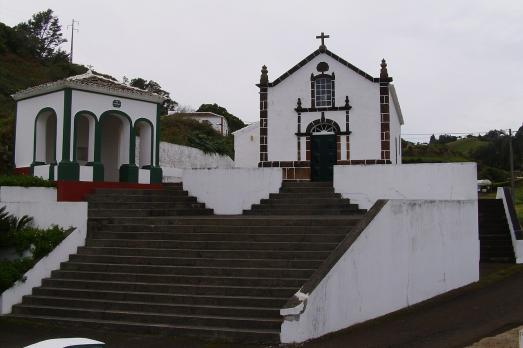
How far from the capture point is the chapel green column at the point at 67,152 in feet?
43.1

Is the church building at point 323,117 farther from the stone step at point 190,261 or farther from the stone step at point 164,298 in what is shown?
the stone step at point 164,298

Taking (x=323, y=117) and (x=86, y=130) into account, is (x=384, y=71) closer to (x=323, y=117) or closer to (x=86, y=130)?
(x=323, y=117)

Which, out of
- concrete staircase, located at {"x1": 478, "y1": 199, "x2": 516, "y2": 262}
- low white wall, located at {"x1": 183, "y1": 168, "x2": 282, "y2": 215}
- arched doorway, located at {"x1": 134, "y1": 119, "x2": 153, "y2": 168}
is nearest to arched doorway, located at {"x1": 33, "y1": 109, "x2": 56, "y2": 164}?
arched doorway, located at {"x1": 134, "y1": 119, "x2": 153, "y2": 168}

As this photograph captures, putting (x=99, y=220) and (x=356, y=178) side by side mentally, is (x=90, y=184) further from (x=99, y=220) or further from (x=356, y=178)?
(x=356, y=178)

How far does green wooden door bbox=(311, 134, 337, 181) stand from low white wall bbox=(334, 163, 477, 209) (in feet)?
12.8

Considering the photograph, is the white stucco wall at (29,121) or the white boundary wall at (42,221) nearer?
the white boundary wall at (42,221)

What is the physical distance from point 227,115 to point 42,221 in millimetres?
40155

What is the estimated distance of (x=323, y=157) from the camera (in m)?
17.6

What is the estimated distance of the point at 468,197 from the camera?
12.4 m

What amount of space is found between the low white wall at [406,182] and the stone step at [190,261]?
4.86m

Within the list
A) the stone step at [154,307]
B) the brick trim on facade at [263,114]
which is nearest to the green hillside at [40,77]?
the brick trim on facade at [263,114]

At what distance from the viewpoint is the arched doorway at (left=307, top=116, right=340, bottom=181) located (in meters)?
17.5

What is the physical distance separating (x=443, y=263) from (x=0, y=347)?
8098 millimetres

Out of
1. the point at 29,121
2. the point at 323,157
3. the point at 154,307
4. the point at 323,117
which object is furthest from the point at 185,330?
the point at 323,117
